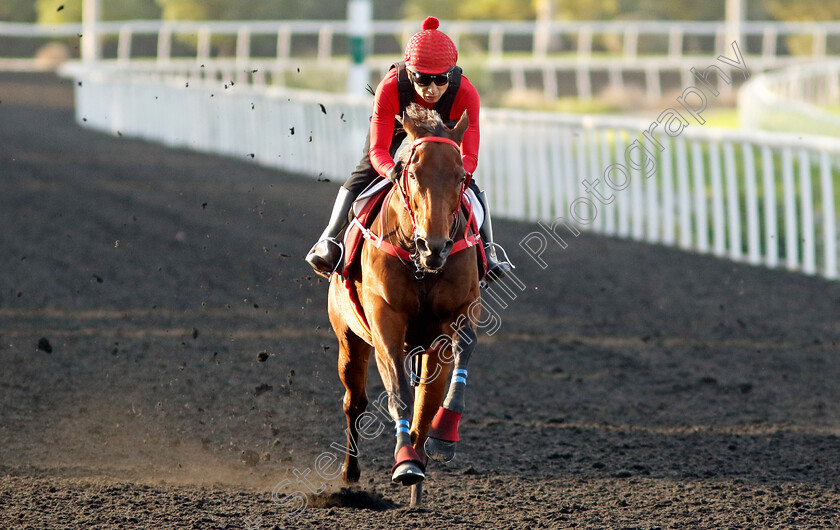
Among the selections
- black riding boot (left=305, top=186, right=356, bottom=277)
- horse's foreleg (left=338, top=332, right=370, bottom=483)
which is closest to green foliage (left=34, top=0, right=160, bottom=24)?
black riding boot (left=305, top=186, right=356, bottom=277)

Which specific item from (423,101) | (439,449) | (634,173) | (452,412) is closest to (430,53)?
(423,101)

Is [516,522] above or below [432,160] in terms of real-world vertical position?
below

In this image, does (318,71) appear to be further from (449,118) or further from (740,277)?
(449,118)

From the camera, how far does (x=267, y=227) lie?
12.9 m

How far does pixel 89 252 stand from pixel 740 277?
6.49 m

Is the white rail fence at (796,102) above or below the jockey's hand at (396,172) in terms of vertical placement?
above

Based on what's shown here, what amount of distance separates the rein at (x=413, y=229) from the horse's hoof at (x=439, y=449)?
713 millimetres

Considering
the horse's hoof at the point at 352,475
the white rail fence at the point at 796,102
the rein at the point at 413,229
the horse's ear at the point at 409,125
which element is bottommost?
the horse's hoof at the point at 352,475

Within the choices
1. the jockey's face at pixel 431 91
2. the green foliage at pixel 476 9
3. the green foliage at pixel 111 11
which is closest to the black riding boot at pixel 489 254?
the jockey's face at pixel 431 91

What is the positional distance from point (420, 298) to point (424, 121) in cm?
73

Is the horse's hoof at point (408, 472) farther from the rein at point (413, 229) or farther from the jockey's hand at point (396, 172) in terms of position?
the jockey's hand at point (396, 172)

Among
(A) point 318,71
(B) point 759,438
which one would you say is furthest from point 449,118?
(A) point 318,71

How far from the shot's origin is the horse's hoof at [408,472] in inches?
170

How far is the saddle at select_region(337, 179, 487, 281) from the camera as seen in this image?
4.93 m
